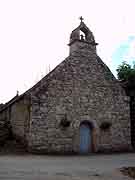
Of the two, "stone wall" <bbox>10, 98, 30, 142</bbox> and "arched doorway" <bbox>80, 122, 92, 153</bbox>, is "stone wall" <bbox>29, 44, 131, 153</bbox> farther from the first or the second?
"stone wall" <bbox>10, 98, 30, 142</bbox>

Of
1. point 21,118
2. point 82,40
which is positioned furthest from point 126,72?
point 21,118

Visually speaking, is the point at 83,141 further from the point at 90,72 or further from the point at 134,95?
the point at 134,95

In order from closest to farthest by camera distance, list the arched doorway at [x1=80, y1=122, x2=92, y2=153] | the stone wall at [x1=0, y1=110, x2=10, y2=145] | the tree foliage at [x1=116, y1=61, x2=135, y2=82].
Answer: the stone wall at [x1=0, y1=110, x2=10, y2=145], the arched doorway at [x1=80, y1=122, x2=92, y2=153], the tree foliage at [x1=116, y1=61, x2=135, y2=82]

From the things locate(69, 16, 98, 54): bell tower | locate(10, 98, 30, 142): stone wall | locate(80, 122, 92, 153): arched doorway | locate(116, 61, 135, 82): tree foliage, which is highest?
locate(69, 16, 98, 54): bell tower

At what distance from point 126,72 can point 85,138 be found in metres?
6.72

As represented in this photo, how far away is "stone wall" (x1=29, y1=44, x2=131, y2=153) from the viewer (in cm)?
1075

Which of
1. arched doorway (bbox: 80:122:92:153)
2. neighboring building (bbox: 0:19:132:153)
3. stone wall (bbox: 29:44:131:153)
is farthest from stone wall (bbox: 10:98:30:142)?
arched doorway (bbox: 80:122:92:153)

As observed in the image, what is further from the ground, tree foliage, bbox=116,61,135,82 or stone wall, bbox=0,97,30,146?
tree foliage, bbox=116,61,135,82

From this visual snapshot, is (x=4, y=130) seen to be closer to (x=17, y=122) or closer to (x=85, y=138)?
(x=17, y=122)

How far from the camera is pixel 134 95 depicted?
14758 millimetres

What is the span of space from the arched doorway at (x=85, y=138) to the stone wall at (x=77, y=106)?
327mm

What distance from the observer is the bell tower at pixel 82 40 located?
13002 mm

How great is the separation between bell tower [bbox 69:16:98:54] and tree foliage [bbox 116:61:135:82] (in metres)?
3.90

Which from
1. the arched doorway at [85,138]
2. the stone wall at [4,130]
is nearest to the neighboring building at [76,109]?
the arched doorway at [85,138]
